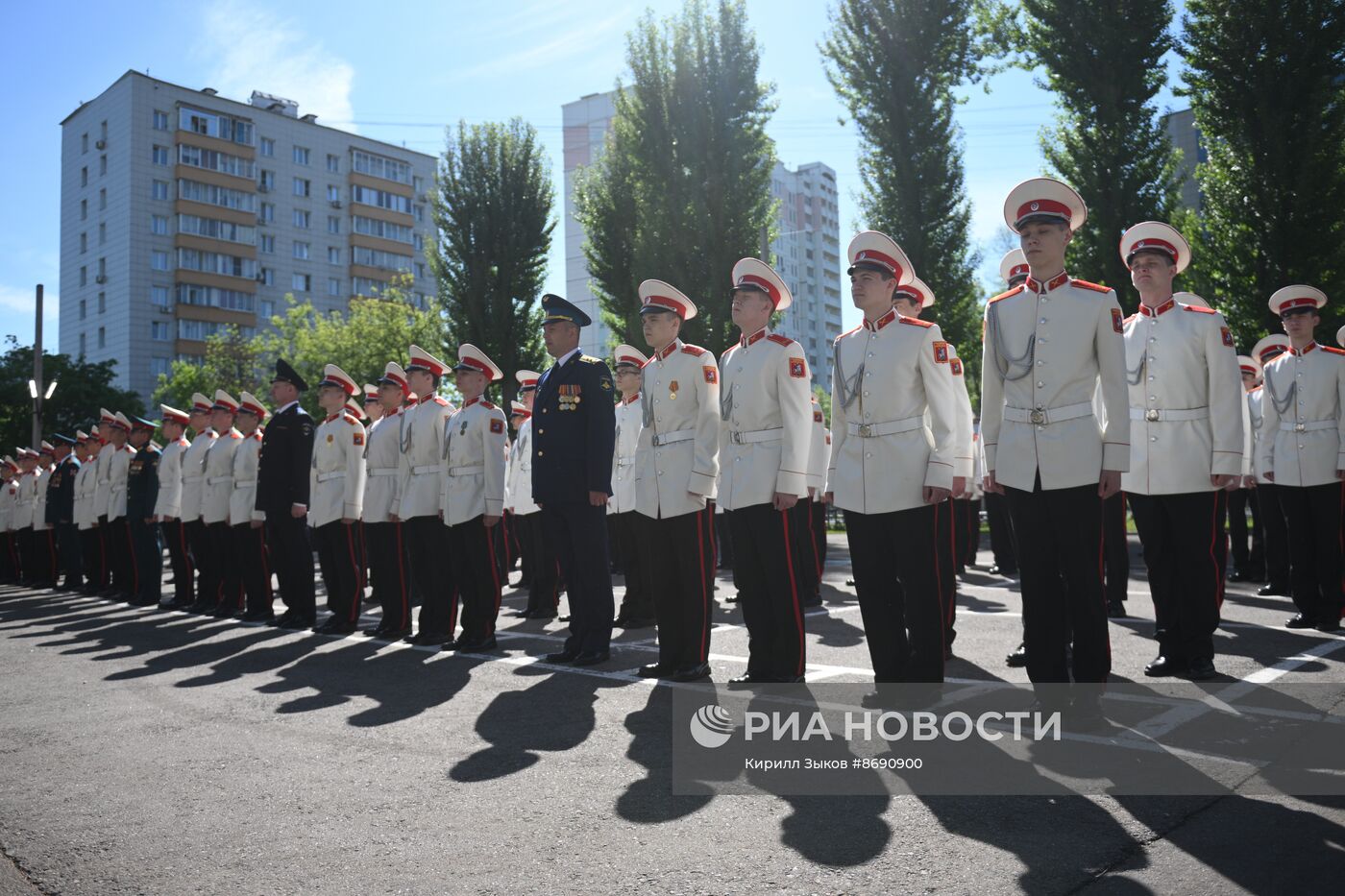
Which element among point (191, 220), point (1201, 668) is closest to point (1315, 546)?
point (1201, 668)

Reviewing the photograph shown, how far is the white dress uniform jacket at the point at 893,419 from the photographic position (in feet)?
16.6

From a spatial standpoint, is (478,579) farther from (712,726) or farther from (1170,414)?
(1170,414)

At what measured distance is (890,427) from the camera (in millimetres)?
5191

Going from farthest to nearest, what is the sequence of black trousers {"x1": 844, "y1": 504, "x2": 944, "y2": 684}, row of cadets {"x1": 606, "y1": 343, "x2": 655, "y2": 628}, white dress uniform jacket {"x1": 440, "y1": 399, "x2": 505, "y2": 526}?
row of cadets {"x1": 606, "y1": 343, "x2": 655, "y2": 628}, white dress uniform jacket {"x1": 440, "y1": 399, "x2": 505, "y2": 526}, black trousers {"x1": 844, "y1": 504, "x2": 944, "y2": 684}

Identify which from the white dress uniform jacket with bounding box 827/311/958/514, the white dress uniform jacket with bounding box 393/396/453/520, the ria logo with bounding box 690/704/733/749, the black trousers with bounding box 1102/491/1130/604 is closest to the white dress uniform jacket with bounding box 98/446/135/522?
the white dress uniform jacket with bounding box 393/396/453/520

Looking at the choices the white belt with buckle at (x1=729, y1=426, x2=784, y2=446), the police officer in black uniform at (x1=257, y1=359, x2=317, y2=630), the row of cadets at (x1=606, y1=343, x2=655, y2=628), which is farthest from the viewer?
the row of cadets at (x1=606, y1=343, x2=655, y2=628)

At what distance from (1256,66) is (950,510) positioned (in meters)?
16.6

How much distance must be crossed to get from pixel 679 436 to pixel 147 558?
8.97 m

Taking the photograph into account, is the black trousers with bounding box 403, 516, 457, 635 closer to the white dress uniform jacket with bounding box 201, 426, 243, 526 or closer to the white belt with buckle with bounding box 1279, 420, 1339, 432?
the white dress uniform jacket with bounding box 201, 426, 243, 526

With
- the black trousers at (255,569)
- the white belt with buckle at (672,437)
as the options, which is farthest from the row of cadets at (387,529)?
the white belt with buckle at (672,437)

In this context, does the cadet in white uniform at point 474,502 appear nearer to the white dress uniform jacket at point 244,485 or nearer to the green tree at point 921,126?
the white dress uniform jacket at point 244,485

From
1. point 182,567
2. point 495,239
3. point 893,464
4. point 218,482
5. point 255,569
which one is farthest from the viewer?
point 495,239

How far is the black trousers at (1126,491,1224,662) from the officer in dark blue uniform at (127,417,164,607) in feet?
35.6

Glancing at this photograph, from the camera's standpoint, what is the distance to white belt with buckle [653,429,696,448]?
246 inches
